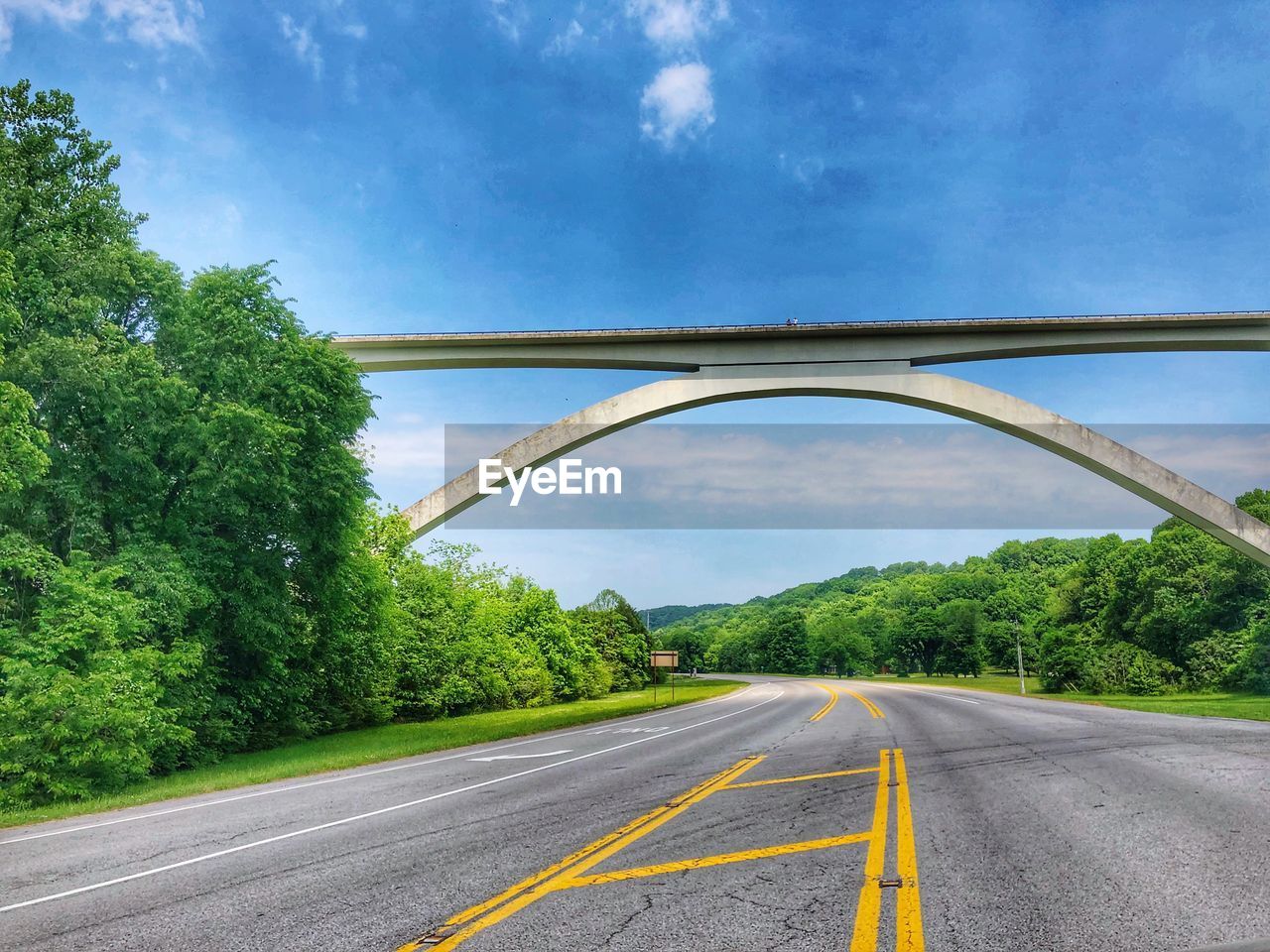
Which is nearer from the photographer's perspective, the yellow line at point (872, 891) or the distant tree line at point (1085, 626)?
the yellow line at point (872, 891)

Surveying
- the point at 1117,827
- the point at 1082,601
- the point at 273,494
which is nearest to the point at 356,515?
the point at 273,494

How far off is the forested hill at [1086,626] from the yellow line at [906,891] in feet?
132

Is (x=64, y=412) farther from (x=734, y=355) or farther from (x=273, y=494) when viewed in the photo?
(x=734, y=355)

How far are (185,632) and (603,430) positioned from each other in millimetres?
21220

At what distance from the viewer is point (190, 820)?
928 centimetres

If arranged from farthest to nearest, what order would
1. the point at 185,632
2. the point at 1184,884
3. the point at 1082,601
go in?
the point at 1082,601 < the point at 185,632 < the point at 1184,884

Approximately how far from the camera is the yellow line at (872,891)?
169 inches

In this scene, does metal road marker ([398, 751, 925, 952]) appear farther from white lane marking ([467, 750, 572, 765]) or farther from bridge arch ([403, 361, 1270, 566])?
bridge arch ([403, 361, 1270, 566])

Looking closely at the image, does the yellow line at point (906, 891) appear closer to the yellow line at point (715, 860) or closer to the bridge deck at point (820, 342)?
the yellow line at point (715, 860)

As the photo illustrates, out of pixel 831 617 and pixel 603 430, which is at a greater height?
pixel 603 430

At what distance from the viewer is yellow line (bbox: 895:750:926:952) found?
14.0 ft

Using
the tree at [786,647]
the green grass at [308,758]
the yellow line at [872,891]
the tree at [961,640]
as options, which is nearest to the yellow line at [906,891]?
the yellow line at [872,891]

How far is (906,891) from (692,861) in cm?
167

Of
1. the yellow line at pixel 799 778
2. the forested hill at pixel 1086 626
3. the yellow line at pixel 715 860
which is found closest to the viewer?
the yellow line at pixel 715 860
